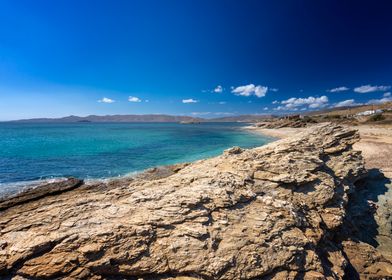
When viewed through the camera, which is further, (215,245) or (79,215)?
(79,215)

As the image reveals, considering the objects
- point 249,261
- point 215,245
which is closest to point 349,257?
point 249,261

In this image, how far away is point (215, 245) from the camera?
5855 mm

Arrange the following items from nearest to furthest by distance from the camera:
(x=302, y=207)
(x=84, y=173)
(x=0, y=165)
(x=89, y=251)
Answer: (x=89, y=251), (x=302, y=207), (x=84, y=173), (x=0, y=165)

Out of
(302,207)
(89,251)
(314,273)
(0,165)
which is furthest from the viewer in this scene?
(0,165)

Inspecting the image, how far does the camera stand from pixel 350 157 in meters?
12.5

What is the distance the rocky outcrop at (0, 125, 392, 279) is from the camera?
5.30m

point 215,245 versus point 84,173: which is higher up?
point 215,245

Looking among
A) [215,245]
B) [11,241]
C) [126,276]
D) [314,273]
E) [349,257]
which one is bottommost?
[349,257]

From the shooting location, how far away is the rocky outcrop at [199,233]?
530cm

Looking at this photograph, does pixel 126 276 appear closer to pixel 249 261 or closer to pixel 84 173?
pixel 249 261

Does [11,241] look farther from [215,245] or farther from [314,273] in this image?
[314,273]

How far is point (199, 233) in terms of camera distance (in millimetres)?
5902

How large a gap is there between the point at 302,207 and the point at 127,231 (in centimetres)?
652

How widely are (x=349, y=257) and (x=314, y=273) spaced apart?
3.17 m
